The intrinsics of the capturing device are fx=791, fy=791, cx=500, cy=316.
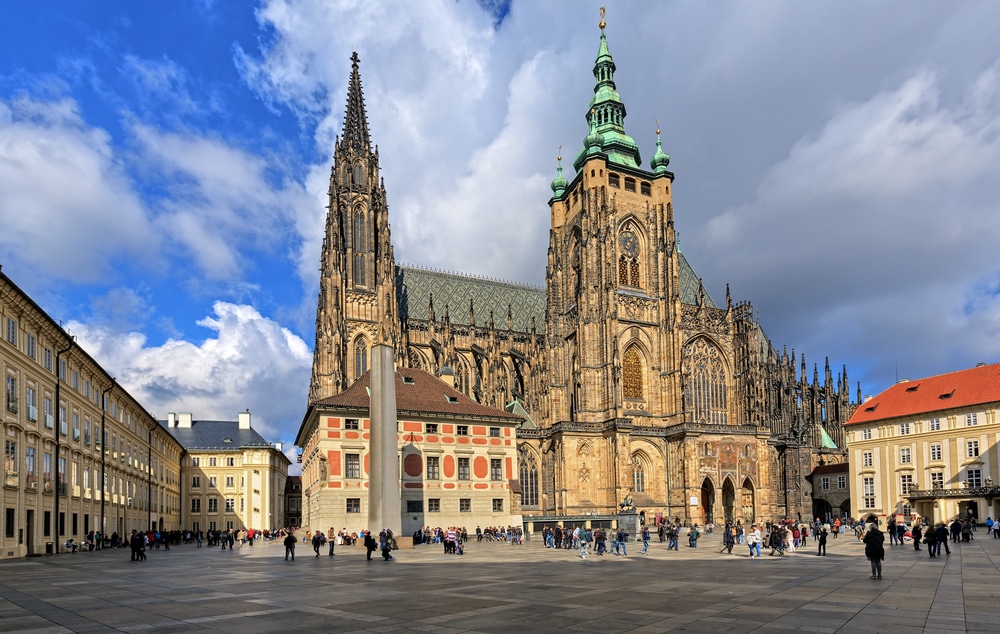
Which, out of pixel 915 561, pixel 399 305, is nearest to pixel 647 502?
pixel 399 305

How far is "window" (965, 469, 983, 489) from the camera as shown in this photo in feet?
206

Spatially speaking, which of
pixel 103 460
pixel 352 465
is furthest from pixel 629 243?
pixel 103 460

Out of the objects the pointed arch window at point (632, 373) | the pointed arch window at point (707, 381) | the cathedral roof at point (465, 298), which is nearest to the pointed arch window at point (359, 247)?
the cathedral roof at point (465, 298)

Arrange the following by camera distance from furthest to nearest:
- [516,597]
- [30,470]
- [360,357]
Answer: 1. [360,357]
2. [30,470]
3. [516,597]

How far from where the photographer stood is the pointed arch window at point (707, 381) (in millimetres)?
81875

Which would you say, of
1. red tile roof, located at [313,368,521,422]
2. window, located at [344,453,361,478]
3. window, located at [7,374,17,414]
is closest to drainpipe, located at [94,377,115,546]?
red tile roof, located at [313,368,521,422]

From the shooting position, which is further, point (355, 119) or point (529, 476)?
point (355, 119)

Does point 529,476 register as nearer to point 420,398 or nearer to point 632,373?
point 632,373

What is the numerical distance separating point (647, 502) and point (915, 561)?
47.3 m

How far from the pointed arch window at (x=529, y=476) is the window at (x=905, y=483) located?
32507 millimetres

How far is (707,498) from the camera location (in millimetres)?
77688

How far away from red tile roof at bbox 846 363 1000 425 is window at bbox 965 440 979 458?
2994 mm

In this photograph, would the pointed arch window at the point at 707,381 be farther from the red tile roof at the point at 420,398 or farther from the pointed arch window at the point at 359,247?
the pointed arch window at the point at 359,247

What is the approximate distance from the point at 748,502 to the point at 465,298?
38.4 metres
